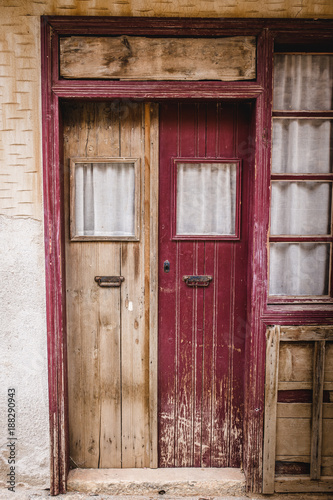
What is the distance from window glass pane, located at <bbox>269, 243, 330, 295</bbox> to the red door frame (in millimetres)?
155

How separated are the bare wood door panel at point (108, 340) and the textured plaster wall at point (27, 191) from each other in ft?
0.69

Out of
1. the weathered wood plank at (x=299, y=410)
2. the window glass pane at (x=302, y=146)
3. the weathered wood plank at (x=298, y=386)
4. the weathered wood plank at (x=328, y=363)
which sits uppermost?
the window glass pane at (x=302, y=146)

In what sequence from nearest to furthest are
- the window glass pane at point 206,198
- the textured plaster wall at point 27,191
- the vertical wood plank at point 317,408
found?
the textured plaster wall at point 27,191, the vertical wood plank at point 317,408, the window glass pane at point 206,198

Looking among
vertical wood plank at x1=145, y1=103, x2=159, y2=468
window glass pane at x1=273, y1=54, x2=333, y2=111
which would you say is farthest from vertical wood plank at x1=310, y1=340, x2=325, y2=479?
window glass pane at x1=273, y1=54, x2=333, y2=111

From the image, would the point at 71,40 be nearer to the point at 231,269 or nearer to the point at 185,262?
the point at 185,262

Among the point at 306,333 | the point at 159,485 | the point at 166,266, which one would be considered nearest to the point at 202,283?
the point at 166,266

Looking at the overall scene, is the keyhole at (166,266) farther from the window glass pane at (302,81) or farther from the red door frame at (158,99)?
the window glass pane at (302,81)

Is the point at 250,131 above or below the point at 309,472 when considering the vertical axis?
above

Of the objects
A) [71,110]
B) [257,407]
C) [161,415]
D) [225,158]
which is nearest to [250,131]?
[225,158]

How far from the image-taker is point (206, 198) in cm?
251

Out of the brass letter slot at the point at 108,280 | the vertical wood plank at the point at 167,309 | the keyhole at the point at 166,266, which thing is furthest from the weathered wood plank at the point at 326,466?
the brass letter slot at the point at 108,280

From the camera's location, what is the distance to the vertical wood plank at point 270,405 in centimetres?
239

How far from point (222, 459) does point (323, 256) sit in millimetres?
1557

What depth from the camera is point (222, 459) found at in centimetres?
260
